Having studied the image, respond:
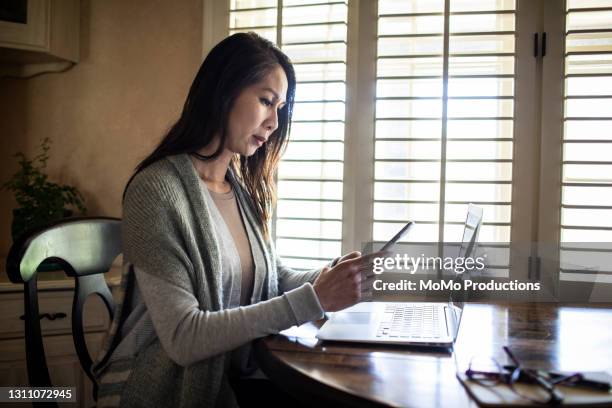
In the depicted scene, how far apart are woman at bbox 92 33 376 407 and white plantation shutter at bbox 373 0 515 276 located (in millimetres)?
567

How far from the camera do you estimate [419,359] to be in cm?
98

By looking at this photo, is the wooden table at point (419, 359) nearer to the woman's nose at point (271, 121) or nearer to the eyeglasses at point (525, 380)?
the eyeglasses at point (525, 380)

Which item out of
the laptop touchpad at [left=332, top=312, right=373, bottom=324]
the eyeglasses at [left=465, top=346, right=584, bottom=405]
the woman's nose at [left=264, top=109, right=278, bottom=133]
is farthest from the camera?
the woman's nose at [left=264, top=109, right=278, bottom=133]

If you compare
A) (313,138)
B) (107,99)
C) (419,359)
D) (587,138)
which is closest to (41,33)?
(107,99)

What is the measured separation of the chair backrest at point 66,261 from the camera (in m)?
1.07

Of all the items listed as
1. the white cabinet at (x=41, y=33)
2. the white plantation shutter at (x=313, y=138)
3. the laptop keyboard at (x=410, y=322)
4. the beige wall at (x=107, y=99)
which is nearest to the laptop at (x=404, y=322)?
the laptop keyboard at (x=410, y=322)

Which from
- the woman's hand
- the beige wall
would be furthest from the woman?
the beige wall

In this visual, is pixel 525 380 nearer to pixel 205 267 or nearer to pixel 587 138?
pixel 205 267

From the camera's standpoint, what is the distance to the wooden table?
81 centimetres

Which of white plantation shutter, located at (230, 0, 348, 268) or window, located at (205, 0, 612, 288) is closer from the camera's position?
window, located at (205, 0, 612, 288)

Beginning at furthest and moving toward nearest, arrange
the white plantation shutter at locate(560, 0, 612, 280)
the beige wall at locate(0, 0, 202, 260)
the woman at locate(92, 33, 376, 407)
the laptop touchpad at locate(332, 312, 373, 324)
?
the beige wall at locate(0, 0, 202, 260) < the white plantation shutter at locate(560, 0, 612, 280) < the laptop touchpad at locate(332, 312, 373, 324) < the woman at locate(92, 33, 376, 407)

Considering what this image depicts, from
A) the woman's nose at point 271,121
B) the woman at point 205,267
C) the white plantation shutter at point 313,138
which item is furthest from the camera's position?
the white plantation shutter at point 313,138

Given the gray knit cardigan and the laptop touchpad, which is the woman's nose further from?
the laptop touchpad

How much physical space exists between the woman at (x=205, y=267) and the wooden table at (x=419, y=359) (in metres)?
0.09
